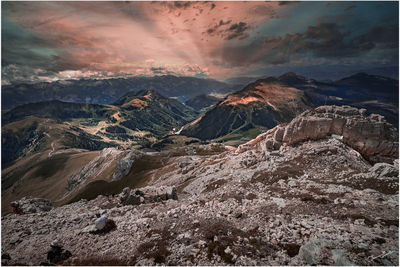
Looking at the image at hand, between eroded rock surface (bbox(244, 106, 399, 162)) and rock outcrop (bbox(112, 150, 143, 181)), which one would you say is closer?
eroded rock surface (bbox(244, 106, 399, 162))

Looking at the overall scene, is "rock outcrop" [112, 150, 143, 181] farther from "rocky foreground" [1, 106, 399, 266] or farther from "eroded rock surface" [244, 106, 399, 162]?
"eroded rock surface" [244, 106, 399, 162]

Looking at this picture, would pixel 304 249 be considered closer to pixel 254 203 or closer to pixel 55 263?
pixel 254 203

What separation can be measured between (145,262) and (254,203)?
1330cm

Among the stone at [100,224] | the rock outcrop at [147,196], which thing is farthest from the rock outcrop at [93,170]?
the stone at [100,224]

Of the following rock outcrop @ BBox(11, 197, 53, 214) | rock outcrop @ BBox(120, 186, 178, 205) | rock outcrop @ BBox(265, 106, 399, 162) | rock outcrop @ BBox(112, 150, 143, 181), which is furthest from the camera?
rock outcrop @ BBox(112, 150, 143, 181)

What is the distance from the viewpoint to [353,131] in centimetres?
3534

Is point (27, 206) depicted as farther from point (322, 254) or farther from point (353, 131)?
point (353, 131)

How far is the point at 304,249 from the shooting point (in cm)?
1262

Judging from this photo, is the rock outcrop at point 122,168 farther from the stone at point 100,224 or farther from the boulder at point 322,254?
the boulder at point 322,254

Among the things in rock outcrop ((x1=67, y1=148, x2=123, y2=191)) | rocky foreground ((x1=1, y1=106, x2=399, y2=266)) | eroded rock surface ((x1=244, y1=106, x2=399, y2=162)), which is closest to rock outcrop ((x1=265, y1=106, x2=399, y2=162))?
eroded rock surface ((x1=244, y1=106, x2=399, y2=162))

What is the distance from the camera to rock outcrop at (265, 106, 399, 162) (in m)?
33.8

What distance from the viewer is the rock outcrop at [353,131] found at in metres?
33.8

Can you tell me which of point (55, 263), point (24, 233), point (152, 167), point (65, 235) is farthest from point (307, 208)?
point (152, 167)

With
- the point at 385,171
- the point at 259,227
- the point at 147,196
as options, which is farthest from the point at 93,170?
the point at 385,171
